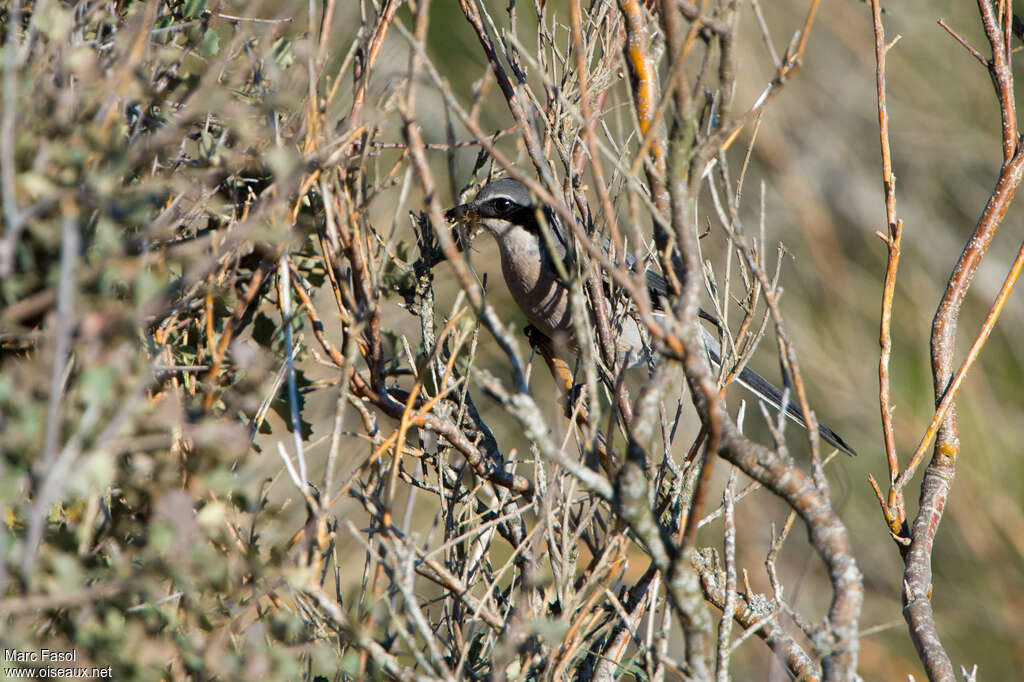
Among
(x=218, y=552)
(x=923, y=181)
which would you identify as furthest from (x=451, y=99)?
(x=923, y=181)

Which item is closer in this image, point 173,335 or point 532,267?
point 173,335

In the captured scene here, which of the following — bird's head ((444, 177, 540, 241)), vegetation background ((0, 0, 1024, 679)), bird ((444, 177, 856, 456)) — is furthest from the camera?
bird ((444, 177, 856, 456))

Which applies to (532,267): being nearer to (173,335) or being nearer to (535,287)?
(535,287)

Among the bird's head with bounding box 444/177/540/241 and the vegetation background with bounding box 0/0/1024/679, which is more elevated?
the bird's head with bounding box 444/177/540/241

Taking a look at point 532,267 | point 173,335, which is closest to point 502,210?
point 532,267

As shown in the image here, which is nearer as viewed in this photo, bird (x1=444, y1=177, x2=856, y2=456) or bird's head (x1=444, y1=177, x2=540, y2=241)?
bird's head (x1=444, y1=177, x2=540, y2=241)

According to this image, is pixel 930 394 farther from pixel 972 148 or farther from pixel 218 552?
pixel 218 552

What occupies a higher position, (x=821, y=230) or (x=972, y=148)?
(x=972, y=148)

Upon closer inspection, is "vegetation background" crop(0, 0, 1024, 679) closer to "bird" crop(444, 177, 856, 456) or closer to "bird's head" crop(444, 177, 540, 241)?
"bird's head" crop(444, 177, 540, 241)

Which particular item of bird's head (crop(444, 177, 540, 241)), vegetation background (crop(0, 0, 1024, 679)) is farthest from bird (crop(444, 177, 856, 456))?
vegetation background (crop(0, 0, 1024, 679))

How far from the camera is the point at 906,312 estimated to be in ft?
21.1

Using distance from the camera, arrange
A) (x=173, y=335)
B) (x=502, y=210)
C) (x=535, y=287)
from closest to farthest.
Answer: (x=173, y=335)
(x=502, y=210)
(x=535, y=287)

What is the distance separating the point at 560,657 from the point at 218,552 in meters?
0.75

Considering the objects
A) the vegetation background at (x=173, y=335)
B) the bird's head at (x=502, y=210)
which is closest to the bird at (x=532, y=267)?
the bird's head at (x=502, y=210)
